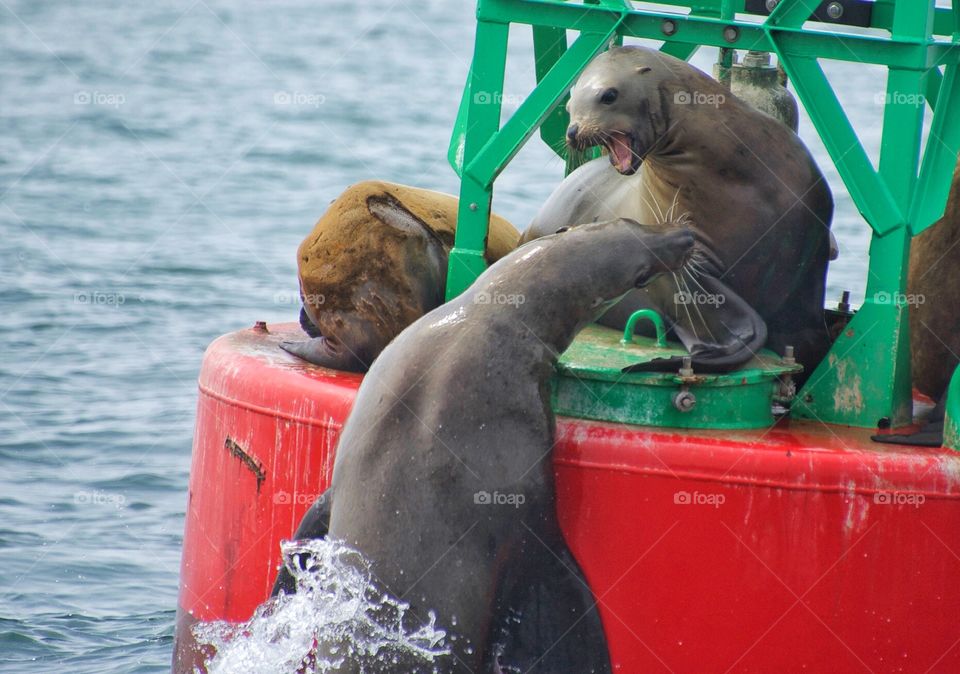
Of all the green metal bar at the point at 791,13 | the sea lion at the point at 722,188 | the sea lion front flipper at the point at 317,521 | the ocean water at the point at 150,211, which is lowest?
the ocean water at the point at 150,211

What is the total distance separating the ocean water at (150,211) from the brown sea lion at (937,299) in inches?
112

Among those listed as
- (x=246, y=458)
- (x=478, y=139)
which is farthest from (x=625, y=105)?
(x=246, y=458)

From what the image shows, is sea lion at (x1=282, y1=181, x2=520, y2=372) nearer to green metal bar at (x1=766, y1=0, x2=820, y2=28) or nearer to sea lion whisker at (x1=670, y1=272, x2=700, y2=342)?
sea lion whisker at (x1=670, y1=272, x2=700, y2=342)

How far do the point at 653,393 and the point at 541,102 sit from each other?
1.15m

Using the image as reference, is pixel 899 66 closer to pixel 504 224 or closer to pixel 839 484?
pixel 839 484

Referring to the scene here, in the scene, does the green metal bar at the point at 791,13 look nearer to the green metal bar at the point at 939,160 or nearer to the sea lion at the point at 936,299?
the green metal bar at the point at 939,160

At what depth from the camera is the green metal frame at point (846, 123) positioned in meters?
5.59

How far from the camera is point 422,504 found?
527cm

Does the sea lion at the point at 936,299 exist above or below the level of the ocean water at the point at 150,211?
above

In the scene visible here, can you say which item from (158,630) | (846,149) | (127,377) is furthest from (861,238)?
(846,149)

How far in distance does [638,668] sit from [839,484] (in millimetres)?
838

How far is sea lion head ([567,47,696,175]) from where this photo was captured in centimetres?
571

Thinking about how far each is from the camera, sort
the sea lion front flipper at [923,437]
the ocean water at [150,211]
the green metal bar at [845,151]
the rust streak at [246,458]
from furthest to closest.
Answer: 1. the ocean water at [150,211]
2. the rust streak at [246,458]
3. the green metal bar at [845,151]
4. the sea lion front flipper at [923,437]

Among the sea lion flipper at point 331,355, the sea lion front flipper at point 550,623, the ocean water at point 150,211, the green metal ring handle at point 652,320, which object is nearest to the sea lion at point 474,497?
the sea lion front flipper at point 550,623
